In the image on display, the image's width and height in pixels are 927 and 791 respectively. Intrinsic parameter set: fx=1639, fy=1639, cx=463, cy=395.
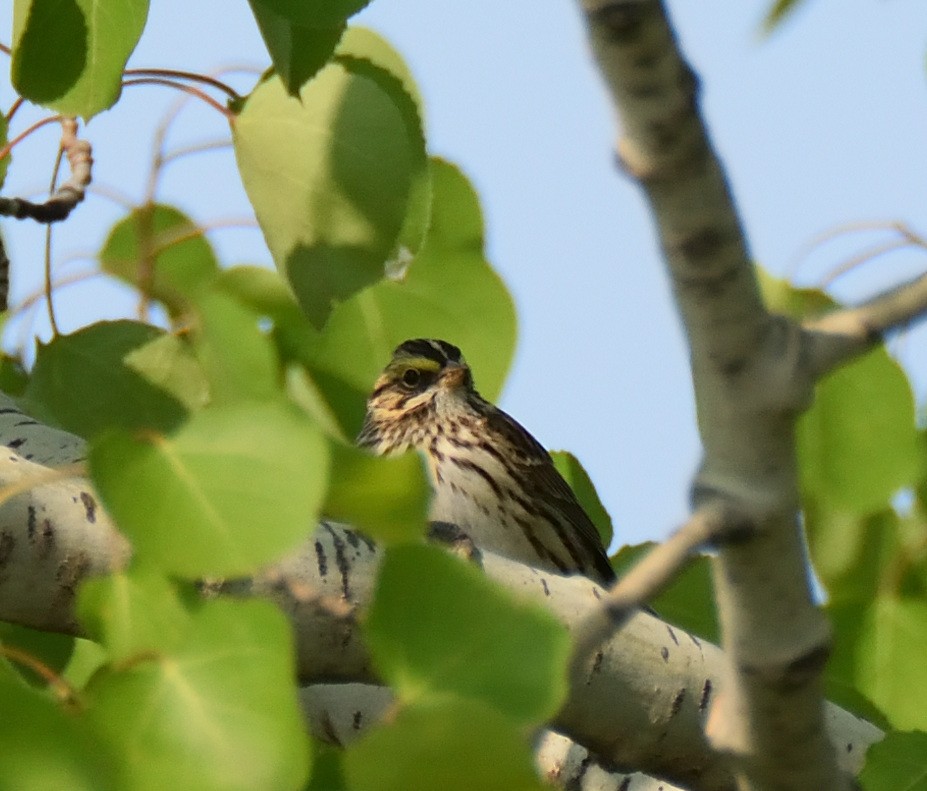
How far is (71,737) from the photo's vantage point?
1587 millimetres

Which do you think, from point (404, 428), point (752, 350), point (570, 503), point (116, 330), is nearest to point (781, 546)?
point (752, 350)

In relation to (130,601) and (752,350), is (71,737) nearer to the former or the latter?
(130,601)

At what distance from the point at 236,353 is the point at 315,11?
1.91 feet

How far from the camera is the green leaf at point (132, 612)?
1732mm

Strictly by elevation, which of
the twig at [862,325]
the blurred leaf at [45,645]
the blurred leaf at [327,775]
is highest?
the twig at [862,325]

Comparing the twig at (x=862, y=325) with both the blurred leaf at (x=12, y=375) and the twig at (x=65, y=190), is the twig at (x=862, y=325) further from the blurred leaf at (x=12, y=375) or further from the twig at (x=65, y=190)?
the blurred leaf at (x=12, y=375)

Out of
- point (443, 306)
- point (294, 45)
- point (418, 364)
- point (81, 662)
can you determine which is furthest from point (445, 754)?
point (418, 364)

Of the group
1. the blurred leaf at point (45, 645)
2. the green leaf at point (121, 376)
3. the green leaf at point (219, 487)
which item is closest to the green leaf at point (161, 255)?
the green leaf at point (121, 376)

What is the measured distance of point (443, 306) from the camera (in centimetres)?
370

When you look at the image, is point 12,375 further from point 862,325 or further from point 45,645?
point 862,325

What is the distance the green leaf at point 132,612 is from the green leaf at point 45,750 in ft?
0.40

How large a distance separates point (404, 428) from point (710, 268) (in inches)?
163

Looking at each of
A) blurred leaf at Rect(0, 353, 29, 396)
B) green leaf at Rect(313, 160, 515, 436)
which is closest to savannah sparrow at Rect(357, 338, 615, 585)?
green leaf at Rect(313, 160, 515, 436)

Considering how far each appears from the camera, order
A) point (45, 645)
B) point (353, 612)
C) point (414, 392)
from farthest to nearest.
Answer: point (414, 392) → point (45, 645) → point (353, 612)
